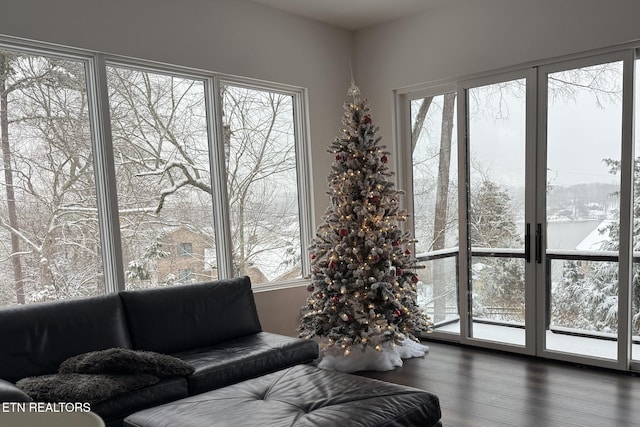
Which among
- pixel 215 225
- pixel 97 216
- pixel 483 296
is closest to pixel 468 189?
pixel 483 296

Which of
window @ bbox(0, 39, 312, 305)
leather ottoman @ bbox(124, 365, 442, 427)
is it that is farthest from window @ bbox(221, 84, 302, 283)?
leather ottoman @ bbox(124, 365, 442, 427)

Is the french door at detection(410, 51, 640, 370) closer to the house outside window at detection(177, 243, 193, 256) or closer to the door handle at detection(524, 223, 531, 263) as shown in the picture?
the door handle at detection(524, 223, 531, 263)

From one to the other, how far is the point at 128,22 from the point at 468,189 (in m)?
3.22

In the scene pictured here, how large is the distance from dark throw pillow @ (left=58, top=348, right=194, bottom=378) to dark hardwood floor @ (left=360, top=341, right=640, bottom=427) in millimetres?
1695

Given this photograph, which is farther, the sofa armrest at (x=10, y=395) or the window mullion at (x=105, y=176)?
the window mullion at (x=105, y=176)

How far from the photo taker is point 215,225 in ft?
14.3

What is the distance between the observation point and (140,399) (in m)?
2.62

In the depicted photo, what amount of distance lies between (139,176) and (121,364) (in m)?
1.68

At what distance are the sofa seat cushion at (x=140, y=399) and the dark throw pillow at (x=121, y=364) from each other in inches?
2.4

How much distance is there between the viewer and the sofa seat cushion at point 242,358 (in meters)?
2.94

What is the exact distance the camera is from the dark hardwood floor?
118 inches

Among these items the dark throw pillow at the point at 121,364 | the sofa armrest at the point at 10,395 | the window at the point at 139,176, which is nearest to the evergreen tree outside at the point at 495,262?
the window at the point at 139,176

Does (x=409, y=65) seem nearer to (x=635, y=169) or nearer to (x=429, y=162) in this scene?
(x=429, y=162)

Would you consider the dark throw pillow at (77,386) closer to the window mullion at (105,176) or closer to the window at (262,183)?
the window mullion at (105,176)
